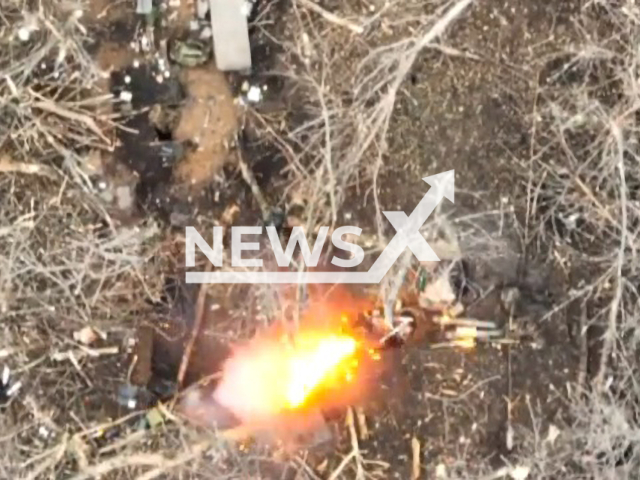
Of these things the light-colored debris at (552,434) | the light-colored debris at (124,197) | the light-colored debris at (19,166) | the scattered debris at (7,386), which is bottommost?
the light-colored debris at (552,434)

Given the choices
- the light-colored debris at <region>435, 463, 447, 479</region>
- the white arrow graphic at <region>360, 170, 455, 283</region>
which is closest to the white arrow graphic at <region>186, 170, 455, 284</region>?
the white arrow graphic at <region>360, 170, 455, 283</region>

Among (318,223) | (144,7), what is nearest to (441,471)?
(318,223)

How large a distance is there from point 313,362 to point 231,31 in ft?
3.63

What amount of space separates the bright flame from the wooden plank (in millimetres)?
938

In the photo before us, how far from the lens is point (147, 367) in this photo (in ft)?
11.4

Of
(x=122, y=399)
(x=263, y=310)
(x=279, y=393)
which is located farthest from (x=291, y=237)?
(x=122, y=399)

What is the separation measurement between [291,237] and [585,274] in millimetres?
963

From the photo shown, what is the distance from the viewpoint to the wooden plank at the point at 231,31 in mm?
3408

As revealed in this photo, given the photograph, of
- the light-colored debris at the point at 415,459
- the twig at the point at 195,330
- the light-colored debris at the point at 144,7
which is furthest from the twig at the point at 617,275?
the light-colored debris at the point at 144,7

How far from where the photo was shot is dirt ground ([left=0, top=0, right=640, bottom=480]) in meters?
3.41

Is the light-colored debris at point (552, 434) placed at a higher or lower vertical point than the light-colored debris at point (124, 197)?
lower

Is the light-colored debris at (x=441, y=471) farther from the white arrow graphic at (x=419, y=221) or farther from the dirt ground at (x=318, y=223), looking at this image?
the white arrow graphic at (x=419, y=221)

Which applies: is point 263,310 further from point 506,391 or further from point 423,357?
point 506,391

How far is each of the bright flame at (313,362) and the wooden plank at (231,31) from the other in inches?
36.9
